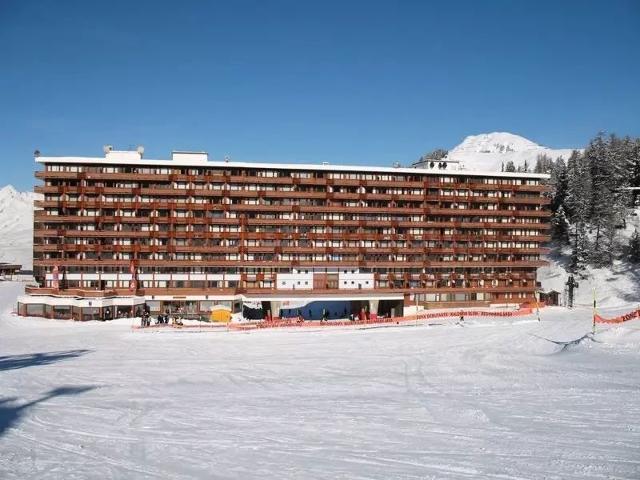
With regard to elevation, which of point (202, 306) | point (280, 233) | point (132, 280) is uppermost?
point (280, 233)

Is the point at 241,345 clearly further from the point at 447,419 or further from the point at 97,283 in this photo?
the point at 97,283

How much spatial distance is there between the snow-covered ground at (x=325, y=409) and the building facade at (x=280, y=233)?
32.1 meters

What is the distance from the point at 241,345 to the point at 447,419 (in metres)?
27.5

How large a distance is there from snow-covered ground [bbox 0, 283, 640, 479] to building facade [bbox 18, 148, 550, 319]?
32.1 m

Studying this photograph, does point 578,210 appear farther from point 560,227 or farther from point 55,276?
point 55,276

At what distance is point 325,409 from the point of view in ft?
85.9

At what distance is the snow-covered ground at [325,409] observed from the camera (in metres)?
18.7

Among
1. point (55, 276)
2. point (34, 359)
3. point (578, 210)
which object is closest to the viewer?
point (34, 359)

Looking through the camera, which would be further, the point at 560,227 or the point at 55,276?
the point at 560,227

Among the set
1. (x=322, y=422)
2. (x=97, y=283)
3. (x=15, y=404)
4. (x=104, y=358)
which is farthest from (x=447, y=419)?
(x=97, y=283)

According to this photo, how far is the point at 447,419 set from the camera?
24.0 meters

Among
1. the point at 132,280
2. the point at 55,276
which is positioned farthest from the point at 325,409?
the point at 132,280

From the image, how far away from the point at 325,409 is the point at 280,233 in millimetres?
57450

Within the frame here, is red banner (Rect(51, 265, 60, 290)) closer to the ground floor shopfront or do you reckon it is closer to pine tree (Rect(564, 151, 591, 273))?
the ground floor shopfront
